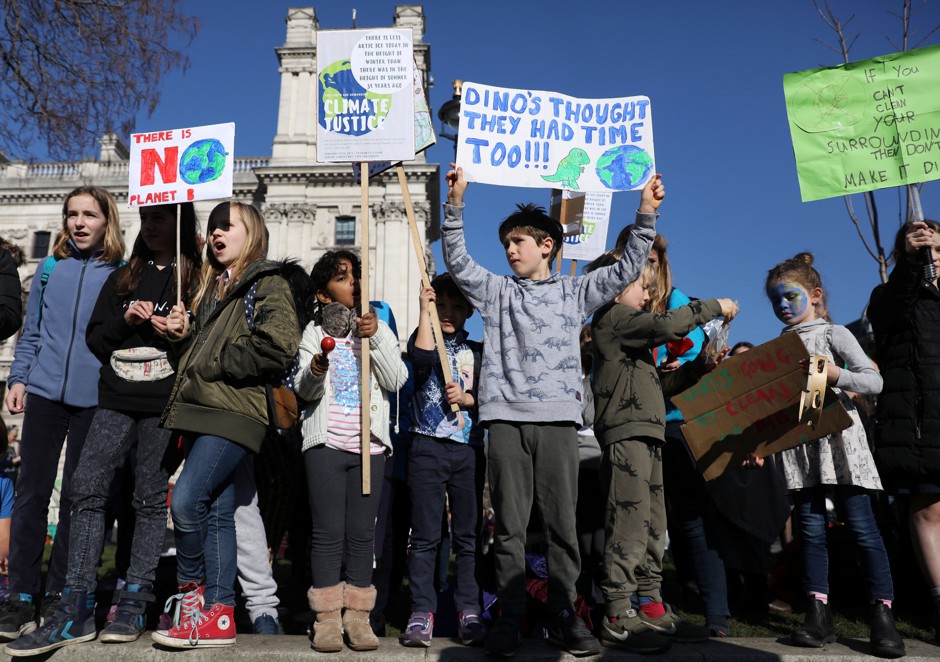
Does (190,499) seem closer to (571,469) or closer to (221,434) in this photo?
(221,434)

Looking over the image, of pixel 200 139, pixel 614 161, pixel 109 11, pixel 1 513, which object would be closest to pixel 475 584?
pixel 614 161

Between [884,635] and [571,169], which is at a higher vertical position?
[571,169]

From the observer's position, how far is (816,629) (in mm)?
3363

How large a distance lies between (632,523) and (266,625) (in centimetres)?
196

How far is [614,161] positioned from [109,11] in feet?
20.4

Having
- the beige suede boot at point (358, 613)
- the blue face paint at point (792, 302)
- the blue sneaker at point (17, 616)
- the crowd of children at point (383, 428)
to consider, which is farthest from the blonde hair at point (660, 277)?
the blue sneaker at point (17, 616)

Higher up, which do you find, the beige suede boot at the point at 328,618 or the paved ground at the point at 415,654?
the beige suede boot at the point at 328,618

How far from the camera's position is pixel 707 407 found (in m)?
3.79

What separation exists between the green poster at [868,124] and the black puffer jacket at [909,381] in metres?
0.63

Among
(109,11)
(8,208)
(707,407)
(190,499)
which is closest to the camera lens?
(190,499)

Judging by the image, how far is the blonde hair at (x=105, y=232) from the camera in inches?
156

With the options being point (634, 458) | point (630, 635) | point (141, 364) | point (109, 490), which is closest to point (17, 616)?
point (109, 490)

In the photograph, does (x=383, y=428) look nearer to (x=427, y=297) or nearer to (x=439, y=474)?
(x=439, y=474)

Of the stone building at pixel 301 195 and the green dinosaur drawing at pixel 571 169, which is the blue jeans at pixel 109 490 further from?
the stone building at pixel 301 195
